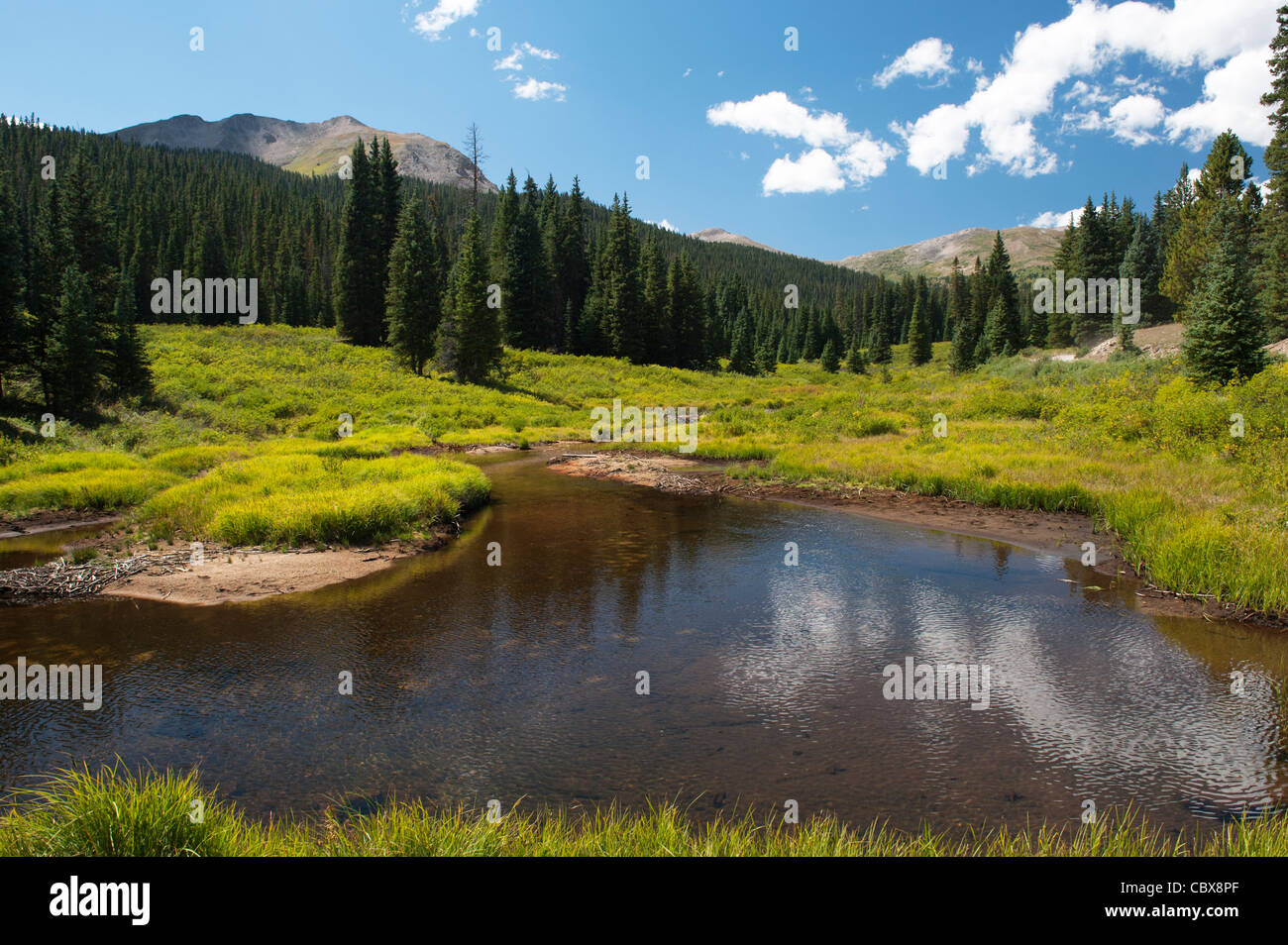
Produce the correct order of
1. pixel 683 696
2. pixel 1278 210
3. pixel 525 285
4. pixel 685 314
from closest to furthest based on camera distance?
pixel 683 696 < pixel 1278 210 < pixel 525 285 < pixel 685 314

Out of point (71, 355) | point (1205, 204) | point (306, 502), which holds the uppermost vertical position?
point (1205, 204)

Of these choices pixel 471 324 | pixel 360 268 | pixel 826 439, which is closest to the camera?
pixel 826 439

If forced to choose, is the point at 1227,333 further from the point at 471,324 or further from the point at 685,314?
the point at 685,314

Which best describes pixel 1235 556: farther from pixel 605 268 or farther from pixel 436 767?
pixel 605 268

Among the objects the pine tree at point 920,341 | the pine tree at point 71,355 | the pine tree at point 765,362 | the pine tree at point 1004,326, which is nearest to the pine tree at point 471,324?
the pine tree at point 71,355

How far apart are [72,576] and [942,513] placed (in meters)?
21.8

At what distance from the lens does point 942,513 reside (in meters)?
20.5

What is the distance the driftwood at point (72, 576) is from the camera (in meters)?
12.1

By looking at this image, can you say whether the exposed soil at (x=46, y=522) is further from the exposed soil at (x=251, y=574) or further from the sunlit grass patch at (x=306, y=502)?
the exposed soil at (x=251, y=574)

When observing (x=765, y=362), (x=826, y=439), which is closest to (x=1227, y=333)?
(x=826, y=439)

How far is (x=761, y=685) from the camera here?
9141 mm

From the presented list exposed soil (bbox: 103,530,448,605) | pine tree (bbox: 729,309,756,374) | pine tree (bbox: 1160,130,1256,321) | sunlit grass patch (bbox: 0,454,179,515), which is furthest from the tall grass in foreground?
pine tree (bbox: 729,309,756,374)

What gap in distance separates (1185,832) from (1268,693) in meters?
4.29
